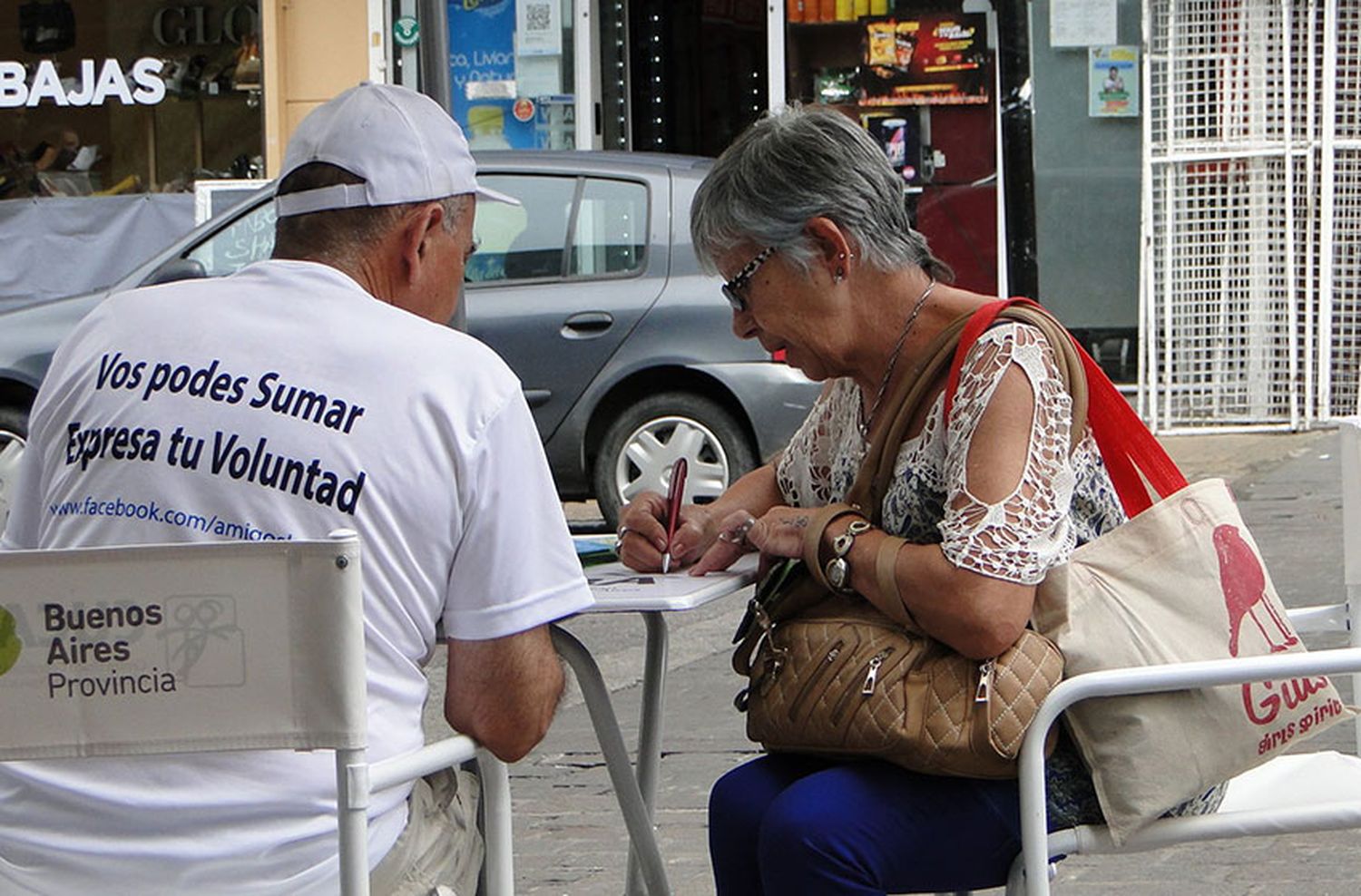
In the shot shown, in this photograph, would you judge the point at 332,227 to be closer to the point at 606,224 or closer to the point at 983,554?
the point at 983,554

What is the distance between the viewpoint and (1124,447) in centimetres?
266

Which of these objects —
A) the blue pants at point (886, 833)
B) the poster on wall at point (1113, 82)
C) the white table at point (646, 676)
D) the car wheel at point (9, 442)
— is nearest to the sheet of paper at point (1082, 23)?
the poster on wall at point (1113, 82)

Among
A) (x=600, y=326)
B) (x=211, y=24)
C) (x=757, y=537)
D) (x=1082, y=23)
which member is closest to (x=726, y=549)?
(x=757, y=537)

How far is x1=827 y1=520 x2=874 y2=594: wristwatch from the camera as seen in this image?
2.59m

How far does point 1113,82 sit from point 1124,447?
10098mm

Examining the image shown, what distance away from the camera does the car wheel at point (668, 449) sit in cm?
884

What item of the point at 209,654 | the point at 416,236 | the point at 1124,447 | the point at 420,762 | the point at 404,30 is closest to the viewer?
the point at 209,654

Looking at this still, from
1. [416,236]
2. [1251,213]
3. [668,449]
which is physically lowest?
[668,449]

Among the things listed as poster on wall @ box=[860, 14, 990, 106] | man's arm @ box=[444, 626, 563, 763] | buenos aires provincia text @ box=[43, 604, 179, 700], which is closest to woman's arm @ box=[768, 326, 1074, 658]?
man's arm @ box=[444, 626, 563, 763]

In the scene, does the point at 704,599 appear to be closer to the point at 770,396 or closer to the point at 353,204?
the point at 353,204

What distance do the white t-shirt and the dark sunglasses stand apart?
21.3 inches

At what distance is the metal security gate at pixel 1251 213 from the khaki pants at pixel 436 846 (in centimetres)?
984

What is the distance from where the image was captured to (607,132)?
1344 cm

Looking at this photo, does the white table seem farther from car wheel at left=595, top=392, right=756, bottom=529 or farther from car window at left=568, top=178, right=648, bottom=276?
car window at left=568, top=178, right=648, bottom=276
